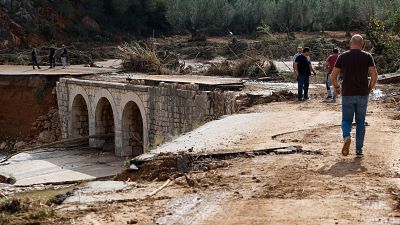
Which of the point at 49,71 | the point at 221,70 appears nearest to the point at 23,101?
the point at 49,71

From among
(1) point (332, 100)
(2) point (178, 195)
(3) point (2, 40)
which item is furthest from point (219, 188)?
(3) point (2, 40)

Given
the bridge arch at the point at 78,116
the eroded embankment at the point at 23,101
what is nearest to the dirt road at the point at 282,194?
the bridge arch at the point at 78,116

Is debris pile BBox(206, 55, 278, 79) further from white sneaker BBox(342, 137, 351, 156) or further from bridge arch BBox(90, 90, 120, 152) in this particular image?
white sneaker BBox(342, 137, 351, 156)

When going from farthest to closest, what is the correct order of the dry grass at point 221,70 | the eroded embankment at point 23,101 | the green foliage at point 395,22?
1. the eroded embankment at point 23,101
2. the dry grass at point 221,70
3. the green foliage at point 395,22

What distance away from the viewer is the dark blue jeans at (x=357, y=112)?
8636 millimetres

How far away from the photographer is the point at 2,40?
4700 centimetres

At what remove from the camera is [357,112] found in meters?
8.70

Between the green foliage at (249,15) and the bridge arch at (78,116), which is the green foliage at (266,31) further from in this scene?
the green foliage at (249,15)

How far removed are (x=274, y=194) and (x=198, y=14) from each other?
166 ft

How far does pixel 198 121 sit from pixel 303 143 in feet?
30.3

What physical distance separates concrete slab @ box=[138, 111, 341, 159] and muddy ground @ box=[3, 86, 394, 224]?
2.52ft

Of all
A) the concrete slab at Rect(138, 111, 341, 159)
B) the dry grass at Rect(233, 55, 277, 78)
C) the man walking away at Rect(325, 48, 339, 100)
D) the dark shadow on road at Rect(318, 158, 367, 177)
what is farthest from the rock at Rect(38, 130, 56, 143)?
the dark shadow on road at Rect(318, 158, 367, 177)

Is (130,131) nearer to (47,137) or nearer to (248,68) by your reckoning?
(248,68)

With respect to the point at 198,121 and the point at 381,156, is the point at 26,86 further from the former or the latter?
the point at 381,156
